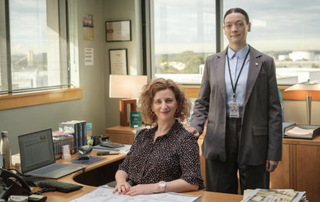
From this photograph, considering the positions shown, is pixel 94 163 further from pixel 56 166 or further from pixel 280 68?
pixel 280 68

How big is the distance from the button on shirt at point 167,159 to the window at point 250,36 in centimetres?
251

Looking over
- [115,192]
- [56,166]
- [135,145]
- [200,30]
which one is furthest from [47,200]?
[200,30]

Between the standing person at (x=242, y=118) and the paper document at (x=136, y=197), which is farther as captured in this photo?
the standing person at (x=242, y=118)

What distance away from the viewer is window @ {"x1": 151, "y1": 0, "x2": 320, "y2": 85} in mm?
4242

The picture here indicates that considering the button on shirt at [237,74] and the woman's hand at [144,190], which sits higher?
the button on shirt at [237,74]

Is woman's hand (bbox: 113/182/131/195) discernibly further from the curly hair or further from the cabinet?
the cabinet

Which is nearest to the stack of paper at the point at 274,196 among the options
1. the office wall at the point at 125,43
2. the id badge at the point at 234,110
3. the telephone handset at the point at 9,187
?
the id badge at the point at 234,110

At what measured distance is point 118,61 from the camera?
5016 mm

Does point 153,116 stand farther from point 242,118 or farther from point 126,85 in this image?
point 126,85

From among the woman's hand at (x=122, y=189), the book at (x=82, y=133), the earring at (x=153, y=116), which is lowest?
the woman's hand at (x=122, y=189)

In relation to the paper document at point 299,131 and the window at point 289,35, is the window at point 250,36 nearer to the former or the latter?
the window at point 289,35

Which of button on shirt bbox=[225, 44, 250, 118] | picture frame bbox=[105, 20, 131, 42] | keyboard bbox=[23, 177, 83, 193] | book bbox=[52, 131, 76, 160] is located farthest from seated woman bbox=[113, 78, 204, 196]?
picture frame bbox=[105, 20, 131, 42]

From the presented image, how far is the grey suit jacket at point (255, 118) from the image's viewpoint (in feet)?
8.06

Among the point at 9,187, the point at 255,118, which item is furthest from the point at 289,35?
the point at 9,187
